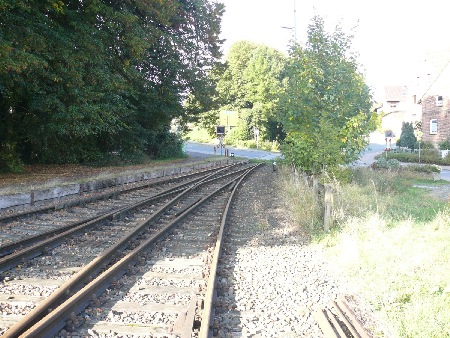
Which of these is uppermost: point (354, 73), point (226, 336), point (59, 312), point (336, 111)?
point (354, 73)

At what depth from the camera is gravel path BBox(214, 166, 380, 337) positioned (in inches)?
180

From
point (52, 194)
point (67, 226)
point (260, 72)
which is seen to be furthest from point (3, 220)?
point (260, 72)

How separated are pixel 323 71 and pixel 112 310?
919 cm

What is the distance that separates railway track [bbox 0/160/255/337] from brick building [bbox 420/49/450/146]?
1569 inches

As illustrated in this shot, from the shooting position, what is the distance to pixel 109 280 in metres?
5.56

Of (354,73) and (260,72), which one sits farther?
(260,72)

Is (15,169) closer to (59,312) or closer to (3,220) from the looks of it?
(3,220)

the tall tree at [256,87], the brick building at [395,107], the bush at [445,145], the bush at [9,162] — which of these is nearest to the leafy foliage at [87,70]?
the bush at [9,162]

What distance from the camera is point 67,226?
8469mm

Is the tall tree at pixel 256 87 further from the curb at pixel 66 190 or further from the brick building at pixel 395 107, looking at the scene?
the curb at pixel 66 190

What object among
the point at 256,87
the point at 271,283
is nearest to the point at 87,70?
the point at 271,283

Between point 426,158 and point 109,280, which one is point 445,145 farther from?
point 109,280

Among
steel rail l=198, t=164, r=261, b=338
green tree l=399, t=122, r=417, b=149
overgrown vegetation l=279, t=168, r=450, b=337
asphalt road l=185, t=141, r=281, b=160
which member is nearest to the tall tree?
asphalt road l=185, t=141, r=281, b=160

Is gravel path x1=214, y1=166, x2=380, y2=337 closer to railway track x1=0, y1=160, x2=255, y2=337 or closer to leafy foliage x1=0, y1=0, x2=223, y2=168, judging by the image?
railway track x1=0, y1=160, x2=255, y2=337
